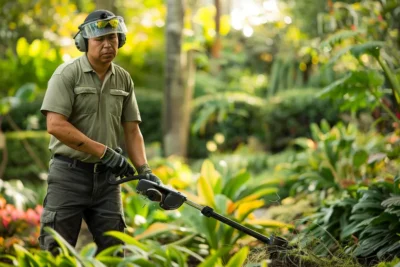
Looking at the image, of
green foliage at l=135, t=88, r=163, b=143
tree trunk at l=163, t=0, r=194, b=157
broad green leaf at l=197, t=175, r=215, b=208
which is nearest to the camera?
broad green leaf at l=197, t=175, r=215, b=208

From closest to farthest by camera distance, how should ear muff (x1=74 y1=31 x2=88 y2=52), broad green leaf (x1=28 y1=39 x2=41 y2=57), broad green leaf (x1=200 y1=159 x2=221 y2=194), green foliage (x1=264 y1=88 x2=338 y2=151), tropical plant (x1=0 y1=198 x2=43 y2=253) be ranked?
ear muff (x1=74 y1=31 x2=88 y2=52)
tropical plant (x1=0 y1=198 x2=43 y2=253)
broad green leaf (x1=200 y1=159 x2=221 y2=194)
broad green leaf (x1=28 y1=39 x2=41 y2=57)
green foliage (x1=264 y1=88 x2=338 y2=151)

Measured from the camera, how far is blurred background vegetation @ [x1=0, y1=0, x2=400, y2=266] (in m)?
6.33

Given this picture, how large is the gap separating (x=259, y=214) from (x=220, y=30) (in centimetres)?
1147

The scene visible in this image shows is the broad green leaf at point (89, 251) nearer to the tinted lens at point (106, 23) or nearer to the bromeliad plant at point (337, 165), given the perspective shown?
the tinted lens at point (106, 23)

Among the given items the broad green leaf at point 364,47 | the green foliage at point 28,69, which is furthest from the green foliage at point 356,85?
the green foliage at point 28,69

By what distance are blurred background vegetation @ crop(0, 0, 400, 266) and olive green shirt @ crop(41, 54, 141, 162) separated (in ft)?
2.79

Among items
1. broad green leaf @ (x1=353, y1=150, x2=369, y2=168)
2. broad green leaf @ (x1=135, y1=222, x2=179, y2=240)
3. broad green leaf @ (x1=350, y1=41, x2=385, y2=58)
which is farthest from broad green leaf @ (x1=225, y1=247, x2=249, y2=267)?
broad green leaf @ (x1=353, y1=150, x2=369, y2=168)

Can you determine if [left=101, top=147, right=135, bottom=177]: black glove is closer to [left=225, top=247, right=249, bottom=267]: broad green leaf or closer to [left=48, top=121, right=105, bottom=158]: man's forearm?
[left=48, top=121, right=105, bottom=158]: man's forearm

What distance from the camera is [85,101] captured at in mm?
4730

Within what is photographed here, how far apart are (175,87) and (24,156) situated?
2.71m

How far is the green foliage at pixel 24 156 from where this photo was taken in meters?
11.7

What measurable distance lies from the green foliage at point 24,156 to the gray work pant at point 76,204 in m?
6.98

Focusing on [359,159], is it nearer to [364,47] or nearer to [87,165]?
[364,47]

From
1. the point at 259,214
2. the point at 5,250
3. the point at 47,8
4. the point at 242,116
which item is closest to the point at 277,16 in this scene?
the point at 242,116
